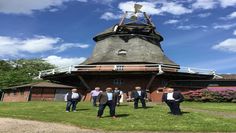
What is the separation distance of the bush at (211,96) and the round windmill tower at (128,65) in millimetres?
3721

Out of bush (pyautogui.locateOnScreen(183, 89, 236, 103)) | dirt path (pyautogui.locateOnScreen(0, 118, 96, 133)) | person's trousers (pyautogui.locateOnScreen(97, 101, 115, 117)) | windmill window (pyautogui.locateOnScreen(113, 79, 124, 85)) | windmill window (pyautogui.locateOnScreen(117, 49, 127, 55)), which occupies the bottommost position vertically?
dirt path (pyautogui.locateOnScreen(0, 118, 96, 133))

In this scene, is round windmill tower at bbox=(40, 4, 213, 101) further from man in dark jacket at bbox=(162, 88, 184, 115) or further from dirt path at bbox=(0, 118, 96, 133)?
dirt path at bbox=(0, 118, 96, 133)

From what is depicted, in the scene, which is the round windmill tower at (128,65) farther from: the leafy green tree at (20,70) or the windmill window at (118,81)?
the leafy green tree at (20,70)

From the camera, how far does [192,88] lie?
4284 cm

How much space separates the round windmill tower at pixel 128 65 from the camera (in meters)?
41.0

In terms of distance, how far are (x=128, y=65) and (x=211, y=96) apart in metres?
9.18

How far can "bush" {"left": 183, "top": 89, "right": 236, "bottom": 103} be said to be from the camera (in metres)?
36.8

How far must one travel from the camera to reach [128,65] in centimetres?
4119

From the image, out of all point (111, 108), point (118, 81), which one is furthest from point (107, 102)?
point (118, 81)

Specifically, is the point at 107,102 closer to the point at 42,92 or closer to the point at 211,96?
the point at 211,96

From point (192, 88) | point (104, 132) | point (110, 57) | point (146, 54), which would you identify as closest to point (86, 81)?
point (110, 57)

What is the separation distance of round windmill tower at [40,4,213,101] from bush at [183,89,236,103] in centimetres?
372

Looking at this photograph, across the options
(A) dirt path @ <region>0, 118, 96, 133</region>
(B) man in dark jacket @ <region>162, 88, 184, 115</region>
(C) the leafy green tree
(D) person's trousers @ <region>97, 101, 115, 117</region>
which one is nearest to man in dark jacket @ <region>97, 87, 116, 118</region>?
(D) person's trousers @ <region>97, 101, 115, 117</region>

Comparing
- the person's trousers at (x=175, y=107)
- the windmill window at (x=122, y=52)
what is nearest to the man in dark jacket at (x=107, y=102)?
the person's trousers at (x=175, y=107)
